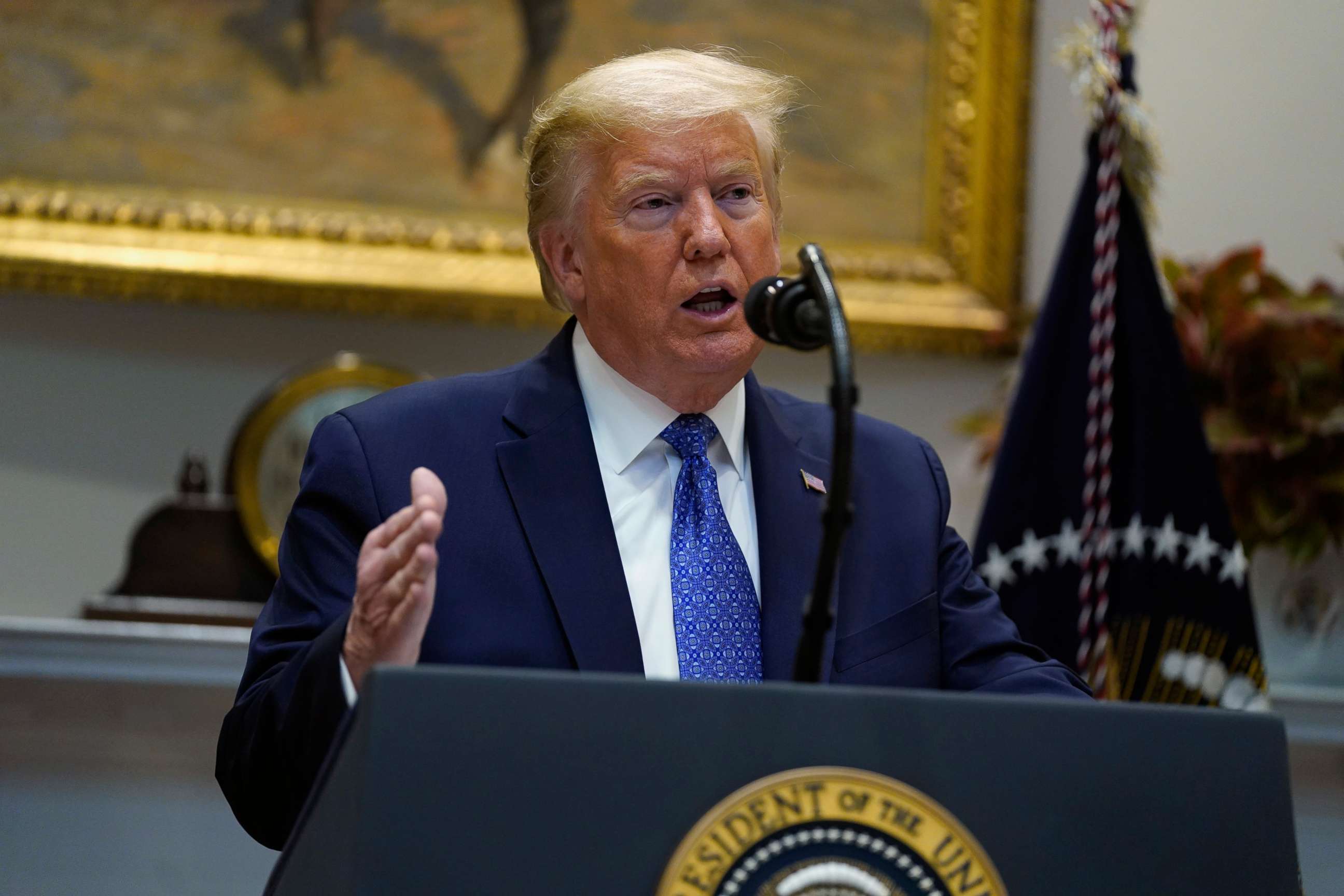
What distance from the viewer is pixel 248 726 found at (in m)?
1.68

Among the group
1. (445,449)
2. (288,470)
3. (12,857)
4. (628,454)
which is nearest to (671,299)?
(628,454)

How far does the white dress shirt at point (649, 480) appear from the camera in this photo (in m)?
1.92

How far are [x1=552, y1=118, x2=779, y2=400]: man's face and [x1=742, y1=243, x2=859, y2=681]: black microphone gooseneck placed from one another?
594mm

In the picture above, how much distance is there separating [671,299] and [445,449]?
38 centimetres

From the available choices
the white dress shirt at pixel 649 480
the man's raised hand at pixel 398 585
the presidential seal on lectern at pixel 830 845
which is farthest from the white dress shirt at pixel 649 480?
the presidential seal on lectern at pixel 830 845

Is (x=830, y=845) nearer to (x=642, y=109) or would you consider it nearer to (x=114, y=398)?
(x=642, y=109)

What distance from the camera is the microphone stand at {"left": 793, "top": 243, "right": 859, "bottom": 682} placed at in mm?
1287

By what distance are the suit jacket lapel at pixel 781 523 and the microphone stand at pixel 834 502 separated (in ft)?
1.69

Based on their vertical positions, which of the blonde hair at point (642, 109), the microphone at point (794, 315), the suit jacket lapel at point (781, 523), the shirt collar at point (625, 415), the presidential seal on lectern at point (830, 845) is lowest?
the presidential seal on lectern at point (830, 845)

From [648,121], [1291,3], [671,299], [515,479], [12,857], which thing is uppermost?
[1291,3]

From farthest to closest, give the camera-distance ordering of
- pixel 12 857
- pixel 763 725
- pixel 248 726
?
1. pixel 12 857
2. pixel 248 726
3. pixel 763 725

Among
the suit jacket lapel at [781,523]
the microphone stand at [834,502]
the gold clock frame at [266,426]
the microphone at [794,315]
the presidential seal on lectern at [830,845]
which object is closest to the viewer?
the presidential seal on lectern at [830,845]

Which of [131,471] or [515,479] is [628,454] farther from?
[131,471]

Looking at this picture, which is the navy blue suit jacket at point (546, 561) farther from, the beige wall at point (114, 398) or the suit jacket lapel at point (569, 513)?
the beige wall at point (114, 398)
